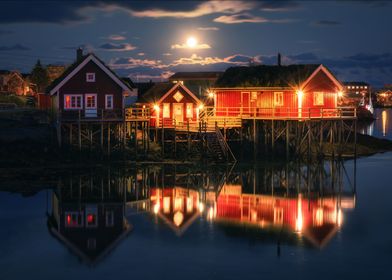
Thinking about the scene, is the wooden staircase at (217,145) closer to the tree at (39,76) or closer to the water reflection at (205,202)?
the water reflection at (205,202)

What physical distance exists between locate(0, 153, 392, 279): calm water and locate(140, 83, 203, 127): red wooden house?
33.3 ft

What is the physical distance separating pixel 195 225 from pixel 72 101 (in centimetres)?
2154

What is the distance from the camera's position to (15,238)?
26.9m

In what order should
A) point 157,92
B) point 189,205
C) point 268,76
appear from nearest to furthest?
point 189,205, point 268,76, point 157,92

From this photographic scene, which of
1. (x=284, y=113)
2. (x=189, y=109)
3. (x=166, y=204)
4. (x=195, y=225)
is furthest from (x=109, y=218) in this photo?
(x=189, y=109)

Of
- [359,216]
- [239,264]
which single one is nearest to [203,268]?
[239,264]

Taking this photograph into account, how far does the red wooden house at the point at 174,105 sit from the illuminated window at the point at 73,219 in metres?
22.9

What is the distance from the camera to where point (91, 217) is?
99.2ft

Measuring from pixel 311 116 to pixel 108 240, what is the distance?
93.8ft

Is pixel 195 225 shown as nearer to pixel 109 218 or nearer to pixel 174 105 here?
pixel 109 218

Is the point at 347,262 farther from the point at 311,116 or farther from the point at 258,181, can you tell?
the point at 311,116

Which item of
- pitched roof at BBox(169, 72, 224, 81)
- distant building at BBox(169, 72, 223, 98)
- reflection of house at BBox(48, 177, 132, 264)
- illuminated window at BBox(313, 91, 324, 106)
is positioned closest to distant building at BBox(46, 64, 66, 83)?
distant building at BBox(169, 72, 223, 98)

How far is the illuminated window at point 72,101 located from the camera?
47750mm

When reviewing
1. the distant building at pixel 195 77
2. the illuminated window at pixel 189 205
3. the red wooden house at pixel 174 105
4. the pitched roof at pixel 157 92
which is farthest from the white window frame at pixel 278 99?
the distant building at pixel 195 77
